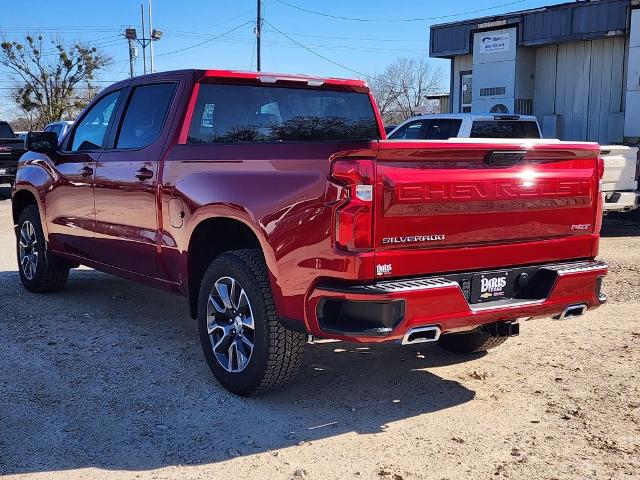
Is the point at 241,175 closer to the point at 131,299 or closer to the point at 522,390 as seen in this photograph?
the point at 522,390

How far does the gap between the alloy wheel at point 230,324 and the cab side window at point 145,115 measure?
133 centimetres

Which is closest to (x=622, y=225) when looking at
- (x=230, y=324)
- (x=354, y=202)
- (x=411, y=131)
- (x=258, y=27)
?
(x=411, y=131)

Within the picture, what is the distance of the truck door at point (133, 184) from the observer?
509cm

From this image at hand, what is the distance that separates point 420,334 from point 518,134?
8.92m

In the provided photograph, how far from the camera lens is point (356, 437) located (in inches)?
152

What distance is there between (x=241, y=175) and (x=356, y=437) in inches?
62.5

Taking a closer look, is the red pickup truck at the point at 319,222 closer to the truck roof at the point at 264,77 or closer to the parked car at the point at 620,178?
the truck roof at the point at 264,77

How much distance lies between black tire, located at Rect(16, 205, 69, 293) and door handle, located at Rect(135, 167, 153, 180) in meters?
2.18

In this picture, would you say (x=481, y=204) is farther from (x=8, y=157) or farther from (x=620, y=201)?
(x=8, y=157)

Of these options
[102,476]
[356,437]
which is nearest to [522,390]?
[356,437]

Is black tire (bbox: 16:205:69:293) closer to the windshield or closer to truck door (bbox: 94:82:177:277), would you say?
truck door (bbox: 94:82:177:277)

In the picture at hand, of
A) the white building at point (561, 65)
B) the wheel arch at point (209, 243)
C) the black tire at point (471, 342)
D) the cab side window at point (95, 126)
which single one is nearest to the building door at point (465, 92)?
the white building at point (561, 65)

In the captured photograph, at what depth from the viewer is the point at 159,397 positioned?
440 centimetres

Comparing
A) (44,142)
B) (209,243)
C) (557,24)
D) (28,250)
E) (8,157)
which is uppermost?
(557,24)
